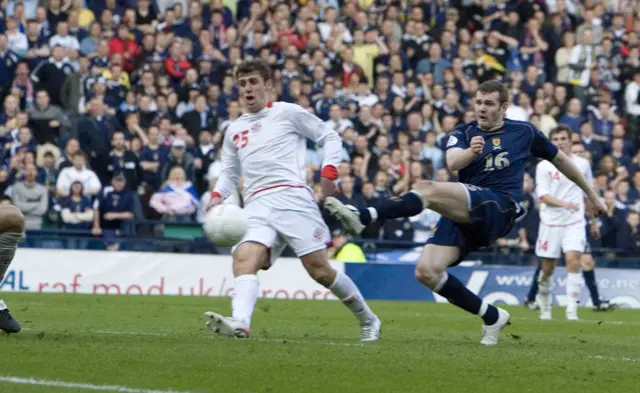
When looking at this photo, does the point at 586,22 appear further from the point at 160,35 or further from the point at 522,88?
the point at 160,35

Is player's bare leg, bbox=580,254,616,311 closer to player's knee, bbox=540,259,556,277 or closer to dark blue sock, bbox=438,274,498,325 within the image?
player's knee, bbox=540,259,556,277

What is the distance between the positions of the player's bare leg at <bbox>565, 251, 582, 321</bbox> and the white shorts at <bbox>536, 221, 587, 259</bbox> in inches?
4.5

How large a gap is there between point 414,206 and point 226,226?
→ 1489 millimetres

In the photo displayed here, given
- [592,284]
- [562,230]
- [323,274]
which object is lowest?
[592,284]

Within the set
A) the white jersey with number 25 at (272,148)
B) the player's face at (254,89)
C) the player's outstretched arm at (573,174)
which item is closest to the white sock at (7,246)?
the white jersey with number 25 at (272,148)

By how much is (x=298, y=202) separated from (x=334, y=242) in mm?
11853

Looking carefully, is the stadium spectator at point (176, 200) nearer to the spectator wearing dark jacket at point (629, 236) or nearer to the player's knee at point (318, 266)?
the spectator wearing dark jacket at point (629, 236)

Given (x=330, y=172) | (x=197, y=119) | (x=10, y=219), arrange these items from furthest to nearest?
(x=197, y=119) < (x=330, y=172) < (x=10, y=219)

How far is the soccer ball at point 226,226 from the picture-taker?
980 centimetres

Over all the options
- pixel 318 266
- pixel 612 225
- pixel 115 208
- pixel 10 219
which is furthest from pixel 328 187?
pixel 612 225

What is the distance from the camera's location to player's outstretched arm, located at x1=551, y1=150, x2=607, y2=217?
10.9 meters

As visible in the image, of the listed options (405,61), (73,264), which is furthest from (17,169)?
(405,61)

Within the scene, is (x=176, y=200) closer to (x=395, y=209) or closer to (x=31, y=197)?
(x=31, y=197)

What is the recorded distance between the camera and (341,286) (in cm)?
1049
